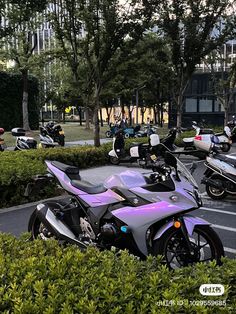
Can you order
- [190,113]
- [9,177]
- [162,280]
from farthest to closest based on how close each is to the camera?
[190,113] → [9,177] → [162,280]

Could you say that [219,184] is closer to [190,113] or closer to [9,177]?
[9,177]

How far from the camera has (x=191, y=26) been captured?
1485 centimetres

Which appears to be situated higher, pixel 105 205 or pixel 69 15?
pixel 69 15

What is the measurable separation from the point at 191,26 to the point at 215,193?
959 cm

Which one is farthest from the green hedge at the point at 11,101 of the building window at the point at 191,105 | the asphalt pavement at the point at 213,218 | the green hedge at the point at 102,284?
the green hedge at the point at 102,284

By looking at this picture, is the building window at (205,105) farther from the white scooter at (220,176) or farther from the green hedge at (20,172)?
the white scooter at (220,176)

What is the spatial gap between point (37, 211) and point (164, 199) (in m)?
1.44

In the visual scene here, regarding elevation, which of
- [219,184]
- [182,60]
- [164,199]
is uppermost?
[182,60]

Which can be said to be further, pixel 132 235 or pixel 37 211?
pixel 37 211

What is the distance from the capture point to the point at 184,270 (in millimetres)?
2400

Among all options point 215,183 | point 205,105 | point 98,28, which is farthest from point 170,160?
point 205,105

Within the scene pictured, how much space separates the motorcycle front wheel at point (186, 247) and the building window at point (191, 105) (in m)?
30.4

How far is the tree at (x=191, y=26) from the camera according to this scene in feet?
48.4

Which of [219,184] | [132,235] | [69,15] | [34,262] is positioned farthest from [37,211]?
[69,15]
